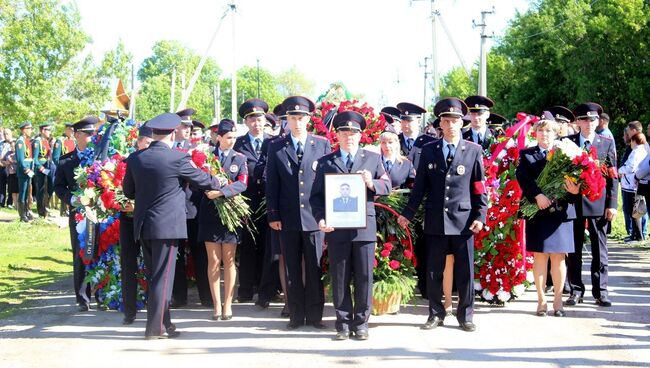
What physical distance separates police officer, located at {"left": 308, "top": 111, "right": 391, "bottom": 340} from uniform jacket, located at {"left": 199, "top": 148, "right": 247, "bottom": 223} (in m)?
1.16

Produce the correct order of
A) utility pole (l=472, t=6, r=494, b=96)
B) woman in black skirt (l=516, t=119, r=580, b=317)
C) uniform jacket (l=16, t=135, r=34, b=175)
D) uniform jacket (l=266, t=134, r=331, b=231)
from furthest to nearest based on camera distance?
utility pole (l=472, t=6, r=494, b=96) → uniform jacket (l=16, t=135, r=34, b=175) → woman in black skirt (l=516, t=119, r=580, b=317) → uniform jacket (l=266, t=134, r=331, b=231)

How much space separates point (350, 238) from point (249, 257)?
2.47 metres

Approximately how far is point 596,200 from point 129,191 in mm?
5059

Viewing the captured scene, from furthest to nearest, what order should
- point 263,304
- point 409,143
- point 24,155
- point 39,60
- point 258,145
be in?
1. point 39,60
2. point 24,155
3. point 409,143
4. point 258,145
5. point 263,304

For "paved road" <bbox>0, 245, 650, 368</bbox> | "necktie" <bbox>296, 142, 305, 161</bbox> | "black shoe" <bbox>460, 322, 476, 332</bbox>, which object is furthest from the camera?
"necktie" <bbox>296, 142, 305, 161</bbox>

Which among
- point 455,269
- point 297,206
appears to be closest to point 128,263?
point 297,206

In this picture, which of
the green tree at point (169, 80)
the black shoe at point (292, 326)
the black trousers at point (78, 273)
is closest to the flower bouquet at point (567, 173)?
the black shoe at point (292, 326)

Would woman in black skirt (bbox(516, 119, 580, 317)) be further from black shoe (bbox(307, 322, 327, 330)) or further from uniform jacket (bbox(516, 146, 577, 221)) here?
black shoe (bbox(307, 322, 327, 330))

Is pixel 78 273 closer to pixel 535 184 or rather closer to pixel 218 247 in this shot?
pixel 218 247

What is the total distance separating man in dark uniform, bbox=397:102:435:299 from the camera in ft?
31.3

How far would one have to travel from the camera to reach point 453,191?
7.89 m

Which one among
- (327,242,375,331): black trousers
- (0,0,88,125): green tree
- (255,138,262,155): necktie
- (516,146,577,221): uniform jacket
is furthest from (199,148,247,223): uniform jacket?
(0,0,88,125): green tree

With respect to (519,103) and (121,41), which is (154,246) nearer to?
(121,41)

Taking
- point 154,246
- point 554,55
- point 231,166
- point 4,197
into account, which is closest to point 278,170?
point 231,166
